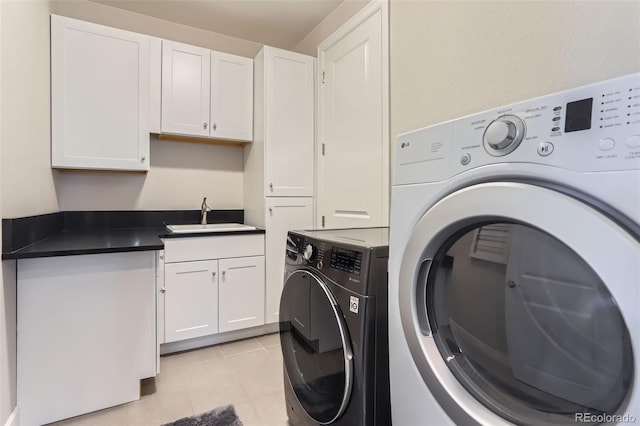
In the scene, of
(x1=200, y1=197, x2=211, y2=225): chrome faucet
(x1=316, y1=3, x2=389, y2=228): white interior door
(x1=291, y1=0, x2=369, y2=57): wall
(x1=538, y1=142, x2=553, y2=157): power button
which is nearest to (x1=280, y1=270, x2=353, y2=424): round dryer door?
(x1=538, y1=142, x2=553, y2=157): power button

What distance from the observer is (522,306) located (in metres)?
0.64

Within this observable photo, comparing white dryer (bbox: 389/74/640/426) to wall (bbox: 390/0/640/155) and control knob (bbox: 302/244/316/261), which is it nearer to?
control knob (bbox: 302/244/316/261)

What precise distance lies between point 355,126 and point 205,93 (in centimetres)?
121

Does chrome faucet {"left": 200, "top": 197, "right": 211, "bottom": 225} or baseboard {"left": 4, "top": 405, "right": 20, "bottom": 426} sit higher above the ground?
chrome faucet {"left": 200, "top": 197, "right": 211, "bottom": 225}

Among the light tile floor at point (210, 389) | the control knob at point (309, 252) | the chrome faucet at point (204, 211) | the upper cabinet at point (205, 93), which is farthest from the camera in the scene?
the chrome faucet at point (204, 211)

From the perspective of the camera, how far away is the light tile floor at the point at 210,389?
61.2 inches

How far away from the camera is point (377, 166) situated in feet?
6.72

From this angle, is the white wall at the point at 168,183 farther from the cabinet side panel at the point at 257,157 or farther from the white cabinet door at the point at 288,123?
the white cabinet door at the point at 288,123

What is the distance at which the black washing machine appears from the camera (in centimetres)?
98

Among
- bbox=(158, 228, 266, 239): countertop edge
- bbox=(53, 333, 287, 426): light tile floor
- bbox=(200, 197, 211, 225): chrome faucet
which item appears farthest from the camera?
bbox=(200, 197, 211, 225): chrome faucet

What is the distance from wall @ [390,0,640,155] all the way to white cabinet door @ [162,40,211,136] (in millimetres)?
1439

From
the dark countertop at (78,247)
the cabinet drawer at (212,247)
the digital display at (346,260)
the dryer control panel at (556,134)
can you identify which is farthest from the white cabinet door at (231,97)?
the dryer control panel at (556,134)

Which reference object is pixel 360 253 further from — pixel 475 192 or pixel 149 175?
pixel 149 175

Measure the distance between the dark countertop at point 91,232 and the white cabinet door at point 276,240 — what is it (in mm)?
125
